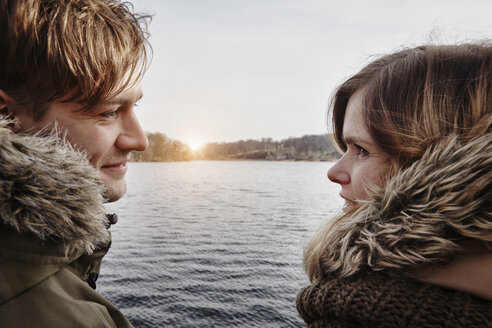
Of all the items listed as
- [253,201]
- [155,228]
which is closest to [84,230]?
[155,228]

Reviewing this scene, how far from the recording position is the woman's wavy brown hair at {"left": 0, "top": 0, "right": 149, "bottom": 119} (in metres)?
1.46

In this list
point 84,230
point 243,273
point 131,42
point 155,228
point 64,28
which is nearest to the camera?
point 84,230

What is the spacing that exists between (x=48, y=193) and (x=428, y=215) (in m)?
1.32

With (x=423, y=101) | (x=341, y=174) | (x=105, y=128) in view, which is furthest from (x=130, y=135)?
(x=423, y=101)

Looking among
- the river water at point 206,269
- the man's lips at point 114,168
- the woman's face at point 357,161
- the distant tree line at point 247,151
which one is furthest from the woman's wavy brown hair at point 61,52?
the distant tree line at point 247,151

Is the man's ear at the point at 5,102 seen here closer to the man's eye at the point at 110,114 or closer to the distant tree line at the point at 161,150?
the man's eye at the point at 110,114

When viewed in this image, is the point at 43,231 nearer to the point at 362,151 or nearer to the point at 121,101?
the point at 121,101

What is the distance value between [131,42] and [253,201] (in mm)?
24270

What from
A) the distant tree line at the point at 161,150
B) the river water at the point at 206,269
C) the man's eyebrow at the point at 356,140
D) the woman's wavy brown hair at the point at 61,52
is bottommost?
the river water at the point at 206,269

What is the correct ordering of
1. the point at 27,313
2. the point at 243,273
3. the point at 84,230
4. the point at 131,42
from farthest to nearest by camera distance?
the point at 243,273
the point at 131,42
the point at 84,230
the point at 27,313

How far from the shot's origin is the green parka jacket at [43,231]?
1.10m

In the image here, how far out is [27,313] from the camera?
43.2 inches

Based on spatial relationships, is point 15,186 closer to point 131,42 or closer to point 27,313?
point 27,313

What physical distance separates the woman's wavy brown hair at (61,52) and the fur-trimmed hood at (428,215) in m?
1.36
